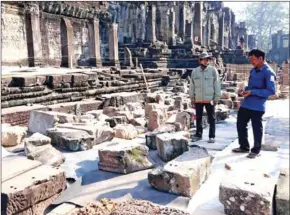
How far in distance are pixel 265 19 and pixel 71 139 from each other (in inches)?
2927

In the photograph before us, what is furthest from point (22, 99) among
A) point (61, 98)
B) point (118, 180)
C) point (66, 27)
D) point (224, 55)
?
point (224, 55)

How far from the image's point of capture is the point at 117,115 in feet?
20.1

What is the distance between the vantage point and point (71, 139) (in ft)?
13.6

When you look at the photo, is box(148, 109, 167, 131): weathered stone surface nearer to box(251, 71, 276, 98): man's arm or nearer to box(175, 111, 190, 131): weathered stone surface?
box(175, 111, 190, 131): weathered stone surface

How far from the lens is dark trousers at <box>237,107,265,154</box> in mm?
3871

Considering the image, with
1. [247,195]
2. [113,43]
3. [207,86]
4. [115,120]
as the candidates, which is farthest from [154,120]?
[113,43]

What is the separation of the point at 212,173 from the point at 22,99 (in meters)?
5.18

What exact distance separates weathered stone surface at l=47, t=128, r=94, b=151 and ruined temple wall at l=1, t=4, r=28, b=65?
1217 cm

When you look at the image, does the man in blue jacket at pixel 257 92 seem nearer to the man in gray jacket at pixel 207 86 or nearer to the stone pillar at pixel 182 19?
the man in gray jacket at pixel 207 86

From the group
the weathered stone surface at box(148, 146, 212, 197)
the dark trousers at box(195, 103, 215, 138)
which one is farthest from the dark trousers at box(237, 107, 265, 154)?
the weathered stone surface at box(148, 146, 212, 197)

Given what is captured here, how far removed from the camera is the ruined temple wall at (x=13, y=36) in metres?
15.0

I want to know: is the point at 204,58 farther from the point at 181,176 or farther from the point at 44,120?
the point at 44,120

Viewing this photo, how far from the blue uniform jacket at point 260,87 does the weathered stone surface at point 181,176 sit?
1.25 m

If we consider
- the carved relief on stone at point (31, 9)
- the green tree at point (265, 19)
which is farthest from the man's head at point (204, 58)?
the green tree at point (265, 19)
